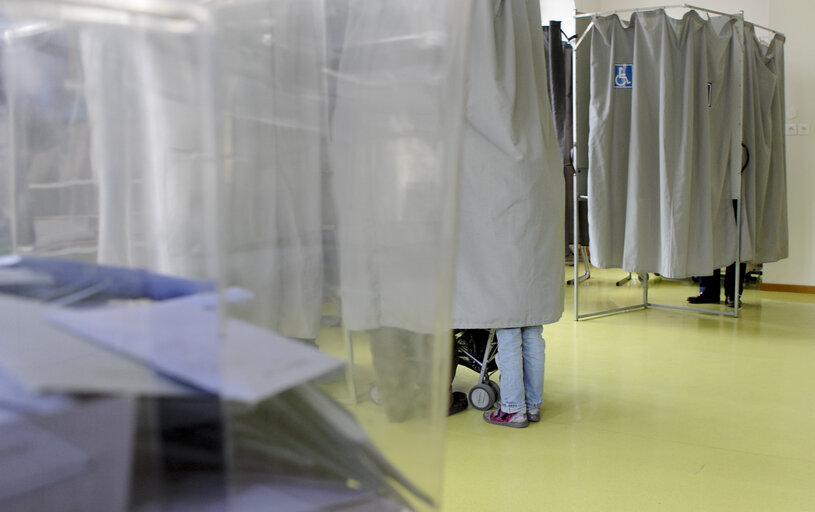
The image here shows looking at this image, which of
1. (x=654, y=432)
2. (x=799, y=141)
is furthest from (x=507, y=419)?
(x=799, y=141)

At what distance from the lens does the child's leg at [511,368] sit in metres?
2.10

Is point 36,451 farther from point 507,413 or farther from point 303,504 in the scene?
point 507,413

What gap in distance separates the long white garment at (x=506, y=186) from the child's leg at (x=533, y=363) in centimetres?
9

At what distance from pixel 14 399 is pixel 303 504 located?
20cm

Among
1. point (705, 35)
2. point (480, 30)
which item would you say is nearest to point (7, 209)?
point (480, 30)

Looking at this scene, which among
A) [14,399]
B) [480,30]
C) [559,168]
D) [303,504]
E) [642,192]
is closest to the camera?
[14,399]

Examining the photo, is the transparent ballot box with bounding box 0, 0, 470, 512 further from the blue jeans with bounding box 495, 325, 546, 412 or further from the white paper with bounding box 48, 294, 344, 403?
the blue jeans with bounding box 495, 325, 546, 412

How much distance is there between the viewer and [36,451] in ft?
1.22

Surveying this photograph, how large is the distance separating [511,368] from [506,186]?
1.81 ft

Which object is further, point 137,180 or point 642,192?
point 642,192

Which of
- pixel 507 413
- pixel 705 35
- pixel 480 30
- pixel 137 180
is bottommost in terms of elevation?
pixel 507 413

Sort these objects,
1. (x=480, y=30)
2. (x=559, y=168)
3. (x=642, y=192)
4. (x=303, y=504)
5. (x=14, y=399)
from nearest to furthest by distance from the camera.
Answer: (x=14, y=399) → (x=303, y=504) → (x=480, y=30) → (x=559, y=168) → (x=642, y=192)

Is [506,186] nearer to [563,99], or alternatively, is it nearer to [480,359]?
[480,359]

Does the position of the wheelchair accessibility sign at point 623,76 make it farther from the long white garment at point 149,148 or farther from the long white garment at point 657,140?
the long white garment at point 149,148
